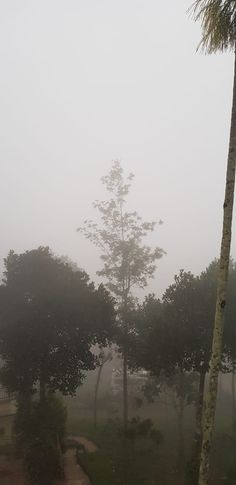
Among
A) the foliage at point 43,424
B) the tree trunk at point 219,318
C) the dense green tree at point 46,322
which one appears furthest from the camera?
the dense green tree at point 46,322

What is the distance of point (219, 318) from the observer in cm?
1126

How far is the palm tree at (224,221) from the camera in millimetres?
11039

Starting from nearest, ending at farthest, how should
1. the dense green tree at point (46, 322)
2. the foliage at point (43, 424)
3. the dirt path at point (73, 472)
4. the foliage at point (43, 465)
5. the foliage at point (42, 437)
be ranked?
the foliage at point (43, 465) < the dirt path at point (73, 472) < the foliage at point (42, 437) < the foliage at point (43, 424) < the dense green tree at point (46, 322)

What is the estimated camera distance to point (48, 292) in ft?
85.0

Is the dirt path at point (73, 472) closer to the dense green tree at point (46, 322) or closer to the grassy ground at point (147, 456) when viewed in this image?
the grassy ground at point (147, 456)

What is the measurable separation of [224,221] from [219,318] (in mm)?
2590

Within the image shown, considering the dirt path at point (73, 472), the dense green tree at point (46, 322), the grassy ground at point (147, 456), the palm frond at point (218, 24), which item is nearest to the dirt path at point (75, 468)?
the dirt path at point (73, 472)

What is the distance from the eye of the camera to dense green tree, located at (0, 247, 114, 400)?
984 inches

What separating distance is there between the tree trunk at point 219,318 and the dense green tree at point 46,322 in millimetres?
15146

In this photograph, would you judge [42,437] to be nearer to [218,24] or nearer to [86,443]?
[86,443]

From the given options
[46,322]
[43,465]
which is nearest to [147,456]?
[43,465]

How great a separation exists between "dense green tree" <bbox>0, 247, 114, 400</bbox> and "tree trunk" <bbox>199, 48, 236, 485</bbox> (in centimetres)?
1515

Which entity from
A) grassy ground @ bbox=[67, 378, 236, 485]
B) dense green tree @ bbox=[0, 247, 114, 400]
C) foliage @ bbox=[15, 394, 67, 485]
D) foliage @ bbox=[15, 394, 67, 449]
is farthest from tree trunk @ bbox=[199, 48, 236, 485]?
dense green tree @ bbox=[0, 247, 114, 400]

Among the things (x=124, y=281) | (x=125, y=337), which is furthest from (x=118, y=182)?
(x=125, y=337)
